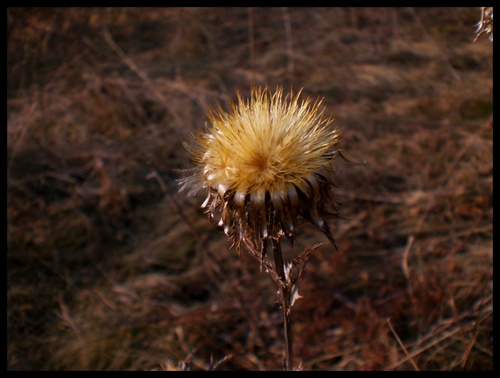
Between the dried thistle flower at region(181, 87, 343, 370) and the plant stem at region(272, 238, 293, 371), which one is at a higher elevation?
the dried thistle flower at region(181, 87, 343, 370)

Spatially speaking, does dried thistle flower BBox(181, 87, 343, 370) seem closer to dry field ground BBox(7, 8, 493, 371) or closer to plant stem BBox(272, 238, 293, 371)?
plant stem BBox(272, 238, 293, 371)

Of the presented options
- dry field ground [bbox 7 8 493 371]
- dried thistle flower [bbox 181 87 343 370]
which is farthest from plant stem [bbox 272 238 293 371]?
dry field ground [bbox 7 8 493 371]

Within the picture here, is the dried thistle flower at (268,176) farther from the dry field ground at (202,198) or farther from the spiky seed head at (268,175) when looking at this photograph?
the dry field ground at (202,198)

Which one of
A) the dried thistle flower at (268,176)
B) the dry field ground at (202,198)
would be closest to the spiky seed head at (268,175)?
the dried thistle flower at (268,176)

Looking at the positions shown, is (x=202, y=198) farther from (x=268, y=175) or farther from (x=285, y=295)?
(x=268, y=175)

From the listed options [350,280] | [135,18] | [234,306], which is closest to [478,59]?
[350,280]

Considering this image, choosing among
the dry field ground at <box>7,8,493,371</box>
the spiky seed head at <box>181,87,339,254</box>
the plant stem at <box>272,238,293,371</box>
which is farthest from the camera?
the dry field ground at <box>7,8,493,371</box>
